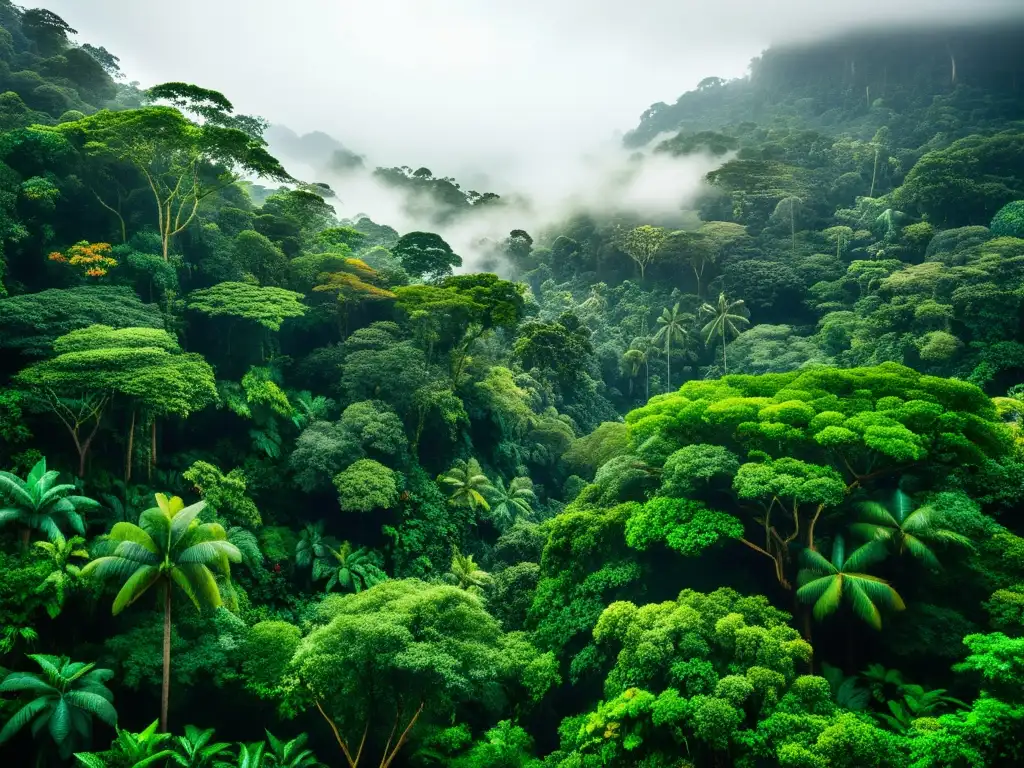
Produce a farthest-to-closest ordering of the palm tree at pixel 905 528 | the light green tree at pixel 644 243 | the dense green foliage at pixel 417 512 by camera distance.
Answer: the light green tree at pixel 644 243 → the palm tree at pixel 905 528 → the dense green foliage at pixel 417 512

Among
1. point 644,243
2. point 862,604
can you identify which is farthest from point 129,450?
point 644,243

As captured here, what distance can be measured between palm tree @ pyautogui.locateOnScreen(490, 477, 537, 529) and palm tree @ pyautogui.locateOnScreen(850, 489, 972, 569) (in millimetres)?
16708

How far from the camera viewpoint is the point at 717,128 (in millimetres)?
113375

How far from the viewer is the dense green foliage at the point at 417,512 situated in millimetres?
13023

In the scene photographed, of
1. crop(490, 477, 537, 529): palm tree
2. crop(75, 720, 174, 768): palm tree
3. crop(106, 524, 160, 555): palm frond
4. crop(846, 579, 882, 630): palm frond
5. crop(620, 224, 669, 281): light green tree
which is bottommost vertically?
crop(490, 477, 537, 529): palm tree

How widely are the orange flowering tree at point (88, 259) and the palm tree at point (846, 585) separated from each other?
86.1 feet

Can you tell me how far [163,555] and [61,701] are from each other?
3.35 metres

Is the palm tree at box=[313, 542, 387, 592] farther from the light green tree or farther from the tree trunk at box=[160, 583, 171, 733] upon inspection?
the light green tree

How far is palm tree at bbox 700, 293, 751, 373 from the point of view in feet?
163

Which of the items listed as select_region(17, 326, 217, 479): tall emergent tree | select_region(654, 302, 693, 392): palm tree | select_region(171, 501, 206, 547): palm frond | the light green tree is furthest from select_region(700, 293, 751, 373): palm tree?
select_region(171, 501, 206, 547): palm frond

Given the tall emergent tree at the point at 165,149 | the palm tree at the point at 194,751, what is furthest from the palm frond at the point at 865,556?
the tall emergent tree at the point at 165,149

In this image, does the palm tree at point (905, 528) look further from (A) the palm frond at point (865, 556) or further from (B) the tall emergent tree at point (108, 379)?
(B) the tall emergent tree at point (108, 379)

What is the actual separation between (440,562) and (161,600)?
1188 centimetres

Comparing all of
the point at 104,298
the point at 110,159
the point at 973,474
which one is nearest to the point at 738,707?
the point at 973,474
